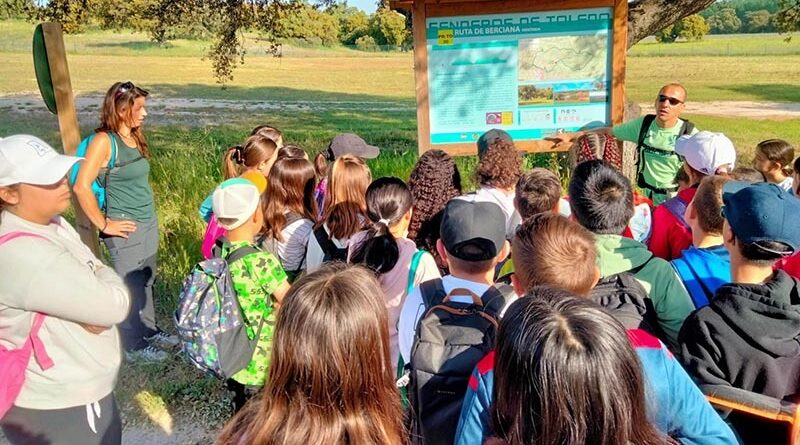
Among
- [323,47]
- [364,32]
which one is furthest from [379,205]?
[364,32]

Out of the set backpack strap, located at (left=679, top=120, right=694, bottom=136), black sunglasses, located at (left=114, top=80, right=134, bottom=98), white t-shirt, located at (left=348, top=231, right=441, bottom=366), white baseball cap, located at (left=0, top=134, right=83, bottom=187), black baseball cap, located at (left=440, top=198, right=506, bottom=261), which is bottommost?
white t-shirt, located at (left=348, top=231, right=441, bottom=366)

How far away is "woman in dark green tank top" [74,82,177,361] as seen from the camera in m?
3.93

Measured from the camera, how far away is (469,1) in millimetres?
5223

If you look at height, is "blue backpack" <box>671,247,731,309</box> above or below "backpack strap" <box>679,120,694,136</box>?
below

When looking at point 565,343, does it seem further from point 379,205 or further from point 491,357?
point 379,205

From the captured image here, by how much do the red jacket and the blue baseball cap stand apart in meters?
0.96

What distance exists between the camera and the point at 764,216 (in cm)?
212

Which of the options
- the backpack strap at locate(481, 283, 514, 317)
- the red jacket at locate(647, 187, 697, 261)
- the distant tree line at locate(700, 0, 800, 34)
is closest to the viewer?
the backpack strap at locate(481, 283, 514, 317)

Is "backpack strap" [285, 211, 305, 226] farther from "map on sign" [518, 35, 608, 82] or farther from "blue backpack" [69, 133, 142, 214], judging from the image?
"map on sign" [518, 35, 608, 82]

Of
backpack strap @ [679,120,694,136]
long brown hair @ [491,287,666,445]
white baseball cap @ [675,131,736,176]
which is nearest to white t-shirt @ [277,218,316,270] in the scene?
white baseball cap @ [675,131,736,176]

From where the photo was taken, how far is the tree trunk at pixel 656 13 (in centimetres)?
670

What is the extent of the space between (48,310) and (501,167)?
8.42ft

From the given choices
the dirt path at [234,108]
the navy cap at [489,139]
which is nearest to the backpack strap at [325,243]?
the navy cap at [489,139]

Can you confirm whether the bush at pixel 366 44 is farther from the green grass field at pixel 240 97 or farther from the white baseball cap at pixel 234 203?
the white baseball cap at pixel 234 203
